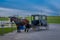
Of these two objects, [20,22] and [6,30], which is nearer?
[20,22]

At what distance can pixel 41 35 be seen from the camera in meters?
2.09

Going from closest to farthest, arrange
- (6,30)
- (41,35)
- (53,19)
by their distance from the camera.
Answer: (53,19) → (41,35) → (6,30)

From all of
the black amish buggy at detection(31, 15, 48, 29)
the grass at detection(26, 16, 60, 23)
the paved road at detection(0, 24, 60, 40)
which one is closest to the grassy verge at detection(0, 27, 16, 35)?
the paved road at detection(0, 24, 60, 40)

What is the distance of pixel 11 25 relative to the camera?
207 cm

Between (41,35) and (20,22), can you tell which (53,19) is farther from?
(20,22)

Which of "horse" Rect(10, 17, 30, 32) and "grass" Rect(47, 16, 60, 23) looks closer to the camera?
"grass" Rect(47, 16, 60, 23)

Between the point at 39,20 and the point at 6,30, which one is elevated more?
the point at 39,20

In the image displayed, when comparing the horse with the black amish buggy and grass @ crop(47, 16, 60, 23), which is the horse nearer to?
the black amish buggy

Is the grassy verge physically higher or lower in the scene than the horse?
lower

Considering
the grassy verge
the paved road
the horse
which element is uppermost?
the horse

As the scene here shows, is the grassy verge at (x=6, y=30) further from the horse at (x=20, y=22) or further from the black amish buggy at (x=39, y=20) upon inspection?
the black amish buggy at (x=39, y=20)

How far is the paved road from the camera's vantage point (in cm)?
196

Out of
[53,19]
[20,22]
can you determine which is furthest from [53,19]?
[20,22]

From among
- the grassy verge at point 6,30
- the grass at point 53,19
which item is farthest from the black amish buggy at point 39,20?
the grassy verge at point 6,30
